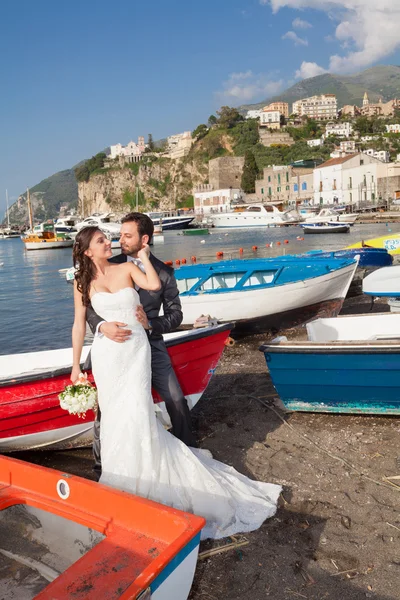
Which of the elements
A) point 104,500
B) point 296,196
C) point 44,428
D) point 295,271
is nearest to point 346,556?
point 104,500

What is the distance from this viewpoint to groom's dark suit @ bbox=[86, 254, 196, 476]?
460 centimetres

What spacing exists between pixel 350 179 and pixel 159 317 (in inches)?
3334

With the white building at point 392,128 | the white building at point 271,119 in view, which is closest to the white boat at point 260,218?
the white building at point 271,119

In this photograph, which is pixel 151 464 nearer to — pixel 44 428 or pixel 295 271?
pixel 44 428

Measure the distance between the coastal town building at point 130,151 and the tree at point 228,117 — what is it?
32.2 meters

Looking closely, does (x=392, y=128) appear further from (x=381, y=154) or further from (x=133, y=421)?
(x=133, y=421)

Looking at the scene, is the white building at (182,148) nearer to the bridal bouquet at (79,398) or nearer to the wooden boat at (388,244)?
the wooden boat at (388,244)

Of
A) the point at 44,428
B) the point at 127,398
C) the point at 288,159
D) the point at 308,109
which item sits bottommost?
the point at 44,428

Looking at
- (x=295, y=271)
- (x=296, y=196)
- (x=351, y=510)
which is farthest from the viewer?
(x=296, y=196)

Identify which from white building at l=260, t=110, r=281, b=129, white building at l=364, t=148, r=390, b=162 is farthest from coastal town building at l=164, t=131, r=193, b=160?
white building at l=364, t=148, r=390, b=162

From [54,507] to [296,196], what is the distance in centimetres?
9913

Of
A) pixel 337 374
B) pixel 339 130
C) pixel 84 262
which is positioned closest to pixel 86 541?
pixel 84 262

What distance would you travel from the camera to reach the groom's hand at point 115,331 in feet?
12.8

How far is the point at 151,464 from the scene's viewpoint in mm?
3918
